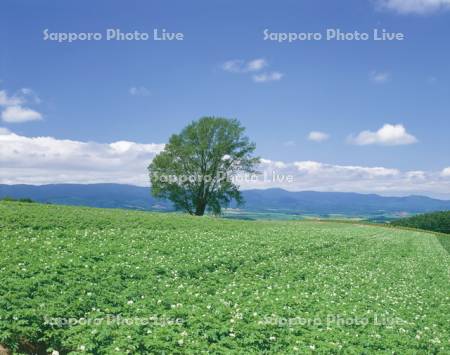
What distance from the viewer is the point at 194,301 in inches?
536

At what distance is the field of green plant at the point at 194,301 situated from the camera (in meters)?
10.3

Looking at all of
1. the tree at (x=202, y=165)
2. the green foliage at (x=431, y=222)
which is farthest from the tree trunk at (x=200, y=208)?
the green foliage at (x=431, y=222)

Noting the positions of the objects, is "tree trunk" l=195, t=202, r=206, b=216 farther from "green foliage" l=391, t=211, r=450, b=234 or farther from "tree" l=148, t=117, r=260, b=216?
"green foliage" l=391, t=211, r=450, b=234

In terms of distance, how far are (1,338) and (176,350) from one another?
13.7 ft

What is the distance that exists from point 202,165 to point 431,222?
2947 inches

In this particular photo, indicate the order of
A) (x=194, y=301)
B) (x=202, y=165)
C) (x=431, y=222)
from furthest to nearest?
(x=431, y=222), (x=202, y=165), (x=194, y=301)

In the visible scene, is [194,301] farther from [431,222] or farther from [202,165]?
[431,222]

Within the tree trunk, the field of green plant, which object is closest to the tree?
the tree trunk

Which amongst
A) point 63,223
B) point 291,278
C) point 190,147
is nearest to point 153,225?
point 63,223

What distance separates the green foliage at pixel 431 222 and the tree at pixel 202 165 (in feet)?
191

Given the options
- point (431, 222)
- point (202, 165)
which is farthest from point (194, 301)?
point (431, 222)

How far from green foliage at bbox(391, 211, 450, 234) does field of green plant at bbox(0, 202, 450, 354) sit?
95.4 metres

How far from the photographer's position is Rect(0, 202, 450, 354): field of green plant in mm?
10312

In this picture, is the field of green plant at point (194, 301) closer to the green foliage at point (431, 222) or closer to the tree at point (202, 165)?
the tree at point (202, 165)
